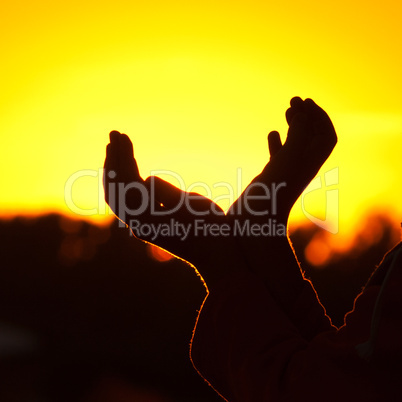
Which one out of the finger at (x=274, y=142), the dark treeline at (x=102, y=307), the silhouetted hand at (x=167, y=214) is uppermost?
the finger at (x=274, y=142)

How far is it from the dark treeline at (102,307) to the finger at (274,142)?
36.0ft

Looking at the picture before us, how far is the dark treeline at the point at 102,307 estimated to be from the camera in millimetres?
14773

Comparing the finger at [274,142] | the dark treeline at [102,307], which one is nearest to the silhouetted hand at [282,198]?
the finger at [274,142]

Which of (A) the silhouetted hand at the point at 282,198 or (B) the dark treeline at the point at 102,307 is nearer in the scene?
(A) the silhouetted hand at the point at 282,198

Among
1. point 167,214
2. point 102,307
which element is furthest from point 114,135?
point 102,307

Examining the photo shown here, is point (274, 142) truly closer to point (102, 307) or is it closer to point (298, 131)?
point (298, 131)

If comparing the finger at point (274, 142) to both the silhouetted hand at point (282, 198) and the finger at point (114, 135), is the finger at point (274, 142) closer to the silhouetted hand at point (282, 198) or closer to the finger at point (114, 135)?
the silhouetted hand at point (282, 198)

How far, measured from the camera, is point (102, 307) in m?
19.8

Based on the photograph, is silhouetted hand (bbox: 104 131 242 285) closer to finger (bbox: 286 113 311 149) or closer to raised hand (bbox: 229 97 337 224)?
raised hand (bbox: 229 97 337 224)

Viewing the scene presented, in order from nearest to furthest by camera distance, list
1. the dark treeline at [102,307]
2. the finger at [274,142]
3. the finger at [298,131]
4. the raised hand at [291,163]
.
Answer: the raised hand at [291,163], the finger at [298,131], the finger at [274,142], the dark treeline at [102,307]

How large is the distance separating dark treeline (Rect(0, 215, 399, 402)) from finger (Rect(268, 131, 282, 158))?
11.0 m

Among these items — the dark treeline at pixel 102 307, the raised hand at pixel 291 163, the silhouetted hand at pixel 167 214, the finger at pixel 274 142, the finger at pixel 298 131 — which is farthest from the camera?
the dark treeline at pixel 102 307

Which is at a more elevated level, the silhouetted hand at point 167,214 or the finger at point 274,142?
the finger at point 274,142

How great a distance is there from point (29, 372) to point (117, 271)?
3253 millimetres
